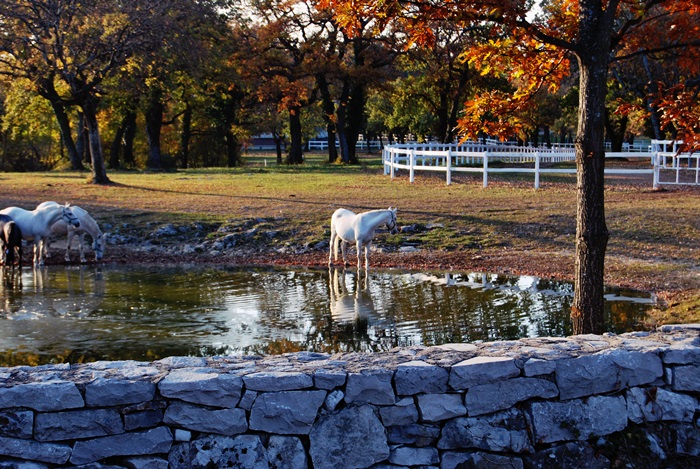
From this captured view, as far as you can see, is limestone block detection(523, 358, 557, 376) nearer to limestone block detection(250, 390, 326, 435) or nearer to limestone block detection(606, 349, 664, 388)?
limestone block detection(606, 349, 664, 388)

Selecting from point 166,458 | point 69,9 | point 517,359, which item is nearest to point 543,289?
point 517,359

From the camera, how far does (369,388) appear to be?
588 centimetres

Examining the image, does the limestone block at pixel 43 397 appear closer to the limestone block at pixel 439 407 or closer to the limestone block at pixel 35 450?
the limestone block at pixel 35 450

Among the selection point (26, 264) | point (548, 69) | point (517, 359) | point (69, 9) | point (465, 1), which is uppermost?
point (69, 9)

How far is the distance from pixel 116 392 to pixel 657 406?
170 inches

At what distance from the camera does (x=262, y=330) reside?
1150 centimetres

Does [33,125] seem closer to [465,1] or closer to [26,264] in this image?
[26,264]

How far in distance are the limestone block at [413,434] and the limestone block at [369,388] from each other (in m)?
0.24

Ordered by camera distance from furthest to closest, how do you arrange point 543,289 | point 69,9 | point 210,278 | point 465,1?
point 69,9 → point 210,278 → point 543,289 → point 465,1

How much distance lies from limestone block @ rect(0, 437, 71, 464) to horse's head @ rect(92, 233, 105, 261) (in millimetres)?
13934

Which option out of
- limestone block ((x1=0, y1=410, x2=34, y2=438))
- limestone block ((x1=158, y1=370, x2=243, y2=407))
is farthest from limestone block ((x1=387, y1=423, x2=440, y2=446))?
limestone block ((x1=0, y1=410, x2=34, y2=438))

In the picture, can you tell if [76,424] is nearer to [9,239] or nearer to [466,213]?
[9,239]

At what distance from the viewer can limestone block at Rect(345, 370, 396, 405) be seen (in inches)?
231

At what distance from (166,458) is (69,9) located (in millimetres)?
26090
